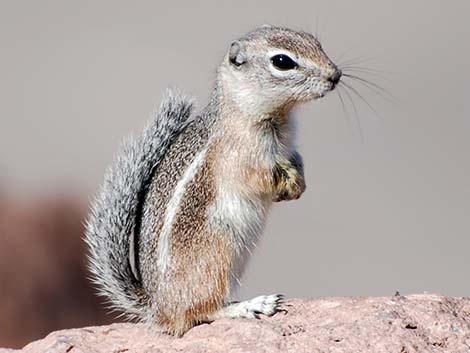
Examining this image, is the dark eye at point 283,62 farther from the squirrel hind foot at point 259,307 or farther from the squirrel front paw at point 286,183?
the squirrel hind foot at point 259,307

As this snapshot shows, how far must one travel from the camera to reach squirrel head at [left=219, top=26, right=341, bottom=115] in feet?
21.8

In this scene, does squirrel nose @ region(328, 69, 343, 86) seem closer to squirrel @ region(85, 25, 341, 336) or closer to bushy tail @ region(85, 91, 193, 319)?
squirrel @ region(85, 25, 341, 336)

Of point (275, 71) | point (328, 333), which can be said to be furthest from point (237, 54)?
point (328, 333)

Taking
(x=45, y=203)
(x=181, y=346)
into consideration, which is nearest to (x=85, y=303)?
(x=45, y=203)

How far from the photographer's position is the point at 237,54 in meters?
7.03

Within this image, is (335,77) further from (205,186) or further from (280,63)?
(205,186)

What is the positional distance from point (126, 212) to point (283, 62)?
1.24 metres

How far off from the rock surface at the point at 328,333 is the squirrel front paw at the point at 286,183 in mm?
813

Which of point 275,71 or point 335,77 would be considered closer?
point 335,77

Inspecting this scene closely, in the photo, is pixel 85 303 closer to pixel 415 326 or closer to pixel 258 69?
pixel 258 69

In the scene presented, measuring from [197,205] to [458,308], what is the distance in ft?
4.99

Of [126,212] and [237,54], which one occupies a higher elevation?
[237,54]

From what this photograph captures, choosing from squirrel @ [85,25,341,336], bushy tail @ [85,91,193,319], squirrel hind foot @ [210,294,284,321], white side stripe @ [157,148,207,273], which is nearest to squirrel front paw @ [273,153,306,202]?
squirrel @ [85,25,341,336]

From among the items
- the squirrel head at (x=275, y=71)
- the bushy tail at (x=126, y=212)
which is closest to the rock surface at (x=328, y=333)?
the bushy tail at (x=126, y=212)
